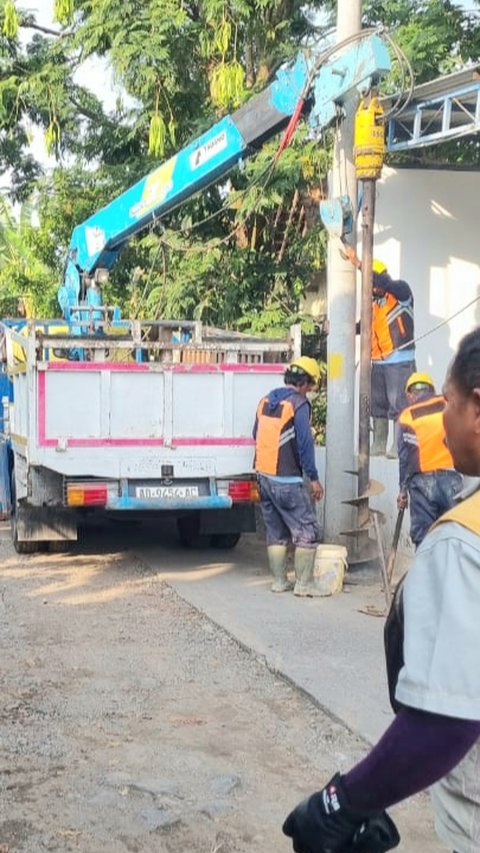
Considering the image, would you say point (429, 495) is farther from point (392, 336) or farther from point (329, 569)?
point (392, 336)

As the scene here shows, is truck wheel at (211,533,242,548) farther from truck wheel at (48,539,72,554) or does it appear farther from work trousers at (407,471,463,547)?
work trousers at (407,471,463,547)

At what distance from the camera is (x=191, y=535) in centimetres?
998

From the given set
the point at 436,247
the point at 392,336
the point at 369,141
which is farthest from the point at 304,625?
the point at 436,247

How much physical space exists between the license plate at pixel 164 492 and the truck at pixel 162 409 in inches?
0.5

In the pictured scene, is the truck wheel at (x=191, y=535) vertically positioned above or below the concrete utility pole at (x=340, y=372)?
below

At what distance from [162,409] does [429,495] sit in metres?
2.60

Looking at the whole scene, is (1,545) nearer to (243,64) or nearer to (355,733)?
(355,733)

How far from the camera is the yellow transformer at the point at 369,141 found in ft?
27.5

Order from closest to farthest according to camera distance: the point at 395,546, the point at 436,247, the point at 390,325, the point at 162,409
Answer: the point at 395,546 < the point at 162,409 < the point at 390,325 < the point at 436,247

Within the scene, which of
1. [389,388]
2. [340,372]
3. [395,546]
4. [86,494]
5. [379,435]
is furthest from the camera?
[379,435]

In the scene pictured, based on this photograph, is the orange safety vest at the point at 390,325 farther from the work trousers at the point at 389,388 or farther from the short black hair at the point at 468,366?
the short black hair at the point at 468,366

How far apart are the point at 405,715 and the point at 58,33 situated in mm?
15613

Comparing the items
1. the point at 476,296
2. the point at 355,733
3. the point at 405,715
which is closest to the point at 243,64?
the point at 476,296

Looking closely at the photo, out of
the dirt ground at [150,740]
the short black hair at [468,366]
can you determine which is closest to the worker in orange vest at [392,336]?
the dirt ground at [150,740]
